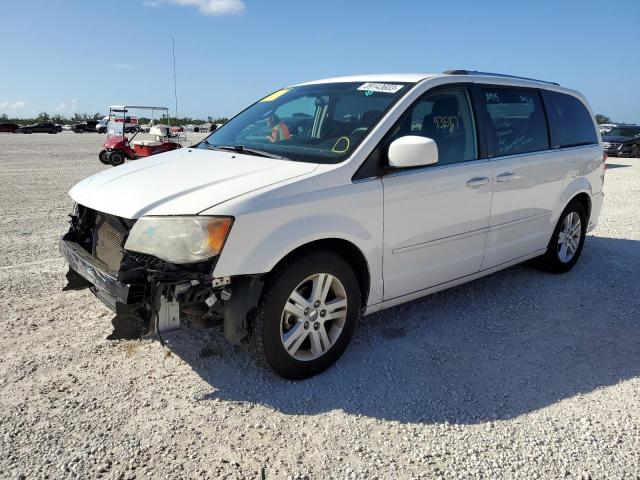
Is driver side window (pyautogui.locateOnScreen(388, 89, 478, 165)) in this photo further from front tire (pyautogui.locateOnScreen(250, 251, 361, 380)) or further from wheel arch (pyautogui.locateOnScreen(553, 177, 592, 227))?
wheel arch (pyautogui.locateOnScreen(553, 177, 592, 227))

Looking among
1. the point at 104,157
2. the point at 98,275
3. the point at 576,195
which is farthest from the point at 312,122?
the point at 104,157

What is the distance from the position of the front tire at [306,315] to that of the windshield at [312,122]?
27.7 inches

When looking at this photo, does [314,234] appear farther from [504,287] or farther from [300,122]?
[504,287]

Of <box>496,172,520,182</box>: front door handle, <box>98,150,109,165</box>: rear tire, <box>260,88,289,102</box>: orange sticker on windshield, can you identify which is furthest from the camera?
<box>98,150,109,165</box>: rear tire

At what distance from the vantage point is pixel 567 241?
5.27 metres

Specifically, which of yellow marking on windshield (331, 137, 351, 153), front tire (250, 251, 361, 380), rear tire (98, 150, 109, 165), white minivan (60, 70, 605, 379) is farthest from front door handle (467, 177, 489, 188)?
rear tire (98, 150, 109, 165)

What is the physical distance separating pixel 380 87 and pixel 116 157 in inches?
579

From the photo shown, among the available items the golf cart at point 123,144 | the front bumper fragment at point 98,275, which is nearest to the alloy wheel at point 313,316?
the front bumper fragment at point 98,275

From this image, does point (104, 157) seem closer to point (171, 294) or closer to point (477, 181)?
point (477, 181)

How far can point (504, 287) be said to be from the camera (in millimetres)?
4891

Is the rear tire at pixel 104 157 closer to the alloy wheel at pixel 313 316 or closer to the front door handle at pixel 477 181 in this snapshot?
the front door handle at pixel 477 181

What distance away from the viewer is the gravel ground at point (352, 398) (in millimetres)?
2465

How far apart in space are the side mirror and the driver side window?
205 mm

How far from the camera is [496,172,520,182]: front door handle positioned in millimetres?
4070
